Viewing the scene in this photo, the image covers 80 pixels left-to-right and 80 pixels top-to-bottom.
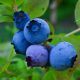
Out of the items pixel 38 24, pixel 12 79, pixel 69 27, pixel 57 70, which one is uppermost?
pixel 38 24

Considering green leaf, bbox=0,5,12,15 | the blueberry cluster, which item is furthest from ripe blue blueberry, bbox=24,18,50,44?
green leaf, bbox=0,5,12,15

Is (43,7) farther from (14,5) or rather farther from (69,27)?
(69,27)

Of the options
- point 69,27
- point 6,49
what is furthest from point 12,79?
point 69,27

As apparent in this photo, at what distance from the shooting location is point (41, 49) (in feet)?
2.68

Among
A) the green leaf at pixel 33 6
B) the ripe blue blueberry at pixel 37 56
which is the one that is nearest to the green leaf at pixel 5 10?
the green leaf at pixel 33 6

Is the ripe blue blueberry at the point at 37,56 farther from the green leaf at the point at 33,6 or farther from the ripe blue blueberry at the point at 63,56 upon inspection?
the green leaf at the point at 33,6

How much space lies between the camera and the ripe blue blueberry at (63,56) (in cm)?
80

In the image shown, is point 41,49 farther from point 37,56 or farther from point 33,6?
point 33,6

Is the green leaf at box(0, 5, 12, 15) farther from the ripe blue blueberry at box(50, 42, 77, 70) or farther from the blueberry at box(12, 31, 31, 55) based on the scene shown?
the ripe blue blueberry at box(50, 42, 77, 70)

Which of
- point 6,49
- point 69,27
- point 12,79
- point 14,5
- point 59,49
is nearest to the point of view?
point 59,49

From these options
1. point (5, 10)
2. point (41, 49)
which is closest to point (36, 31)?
point (41, 49)

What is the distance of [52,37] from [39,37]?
0.06 metres

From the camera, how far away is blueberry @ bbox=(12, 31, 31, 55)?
33.6 inches

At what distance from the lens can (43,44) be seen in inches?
33.2
